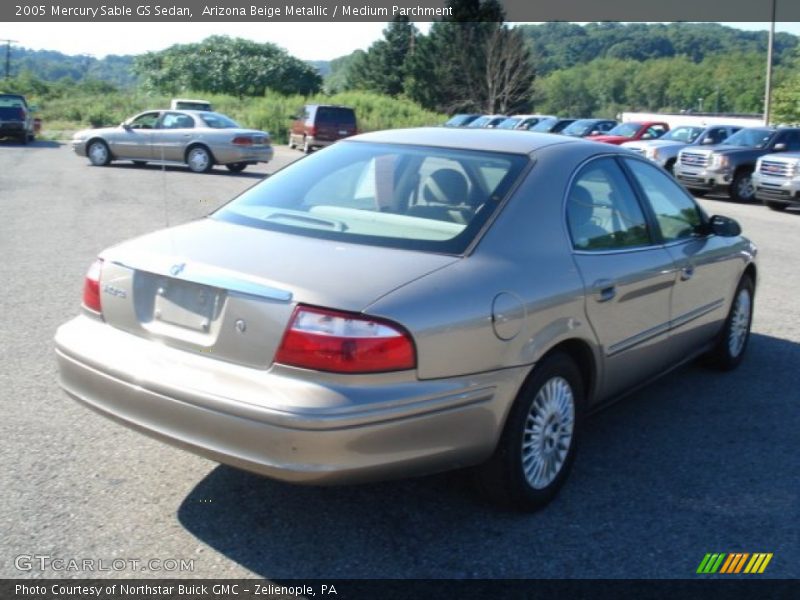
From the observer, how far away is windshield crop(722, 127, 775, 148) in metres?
20.7

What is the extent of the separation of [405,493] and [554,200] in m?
1.51

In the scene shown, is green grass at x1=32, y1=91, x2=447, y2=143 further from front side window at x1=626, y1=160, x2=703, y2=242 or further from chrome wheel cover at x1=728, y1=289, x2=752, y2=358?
front side window at x1=626, y1=160, x2=703, y2=242

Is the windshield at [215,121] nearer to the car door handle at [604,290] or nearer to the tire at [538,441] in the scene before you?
the car door handle at [604,290]

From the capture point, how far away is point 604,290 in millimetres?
4297

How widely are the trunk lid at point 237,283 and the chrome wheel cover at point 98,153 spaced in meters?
20.3

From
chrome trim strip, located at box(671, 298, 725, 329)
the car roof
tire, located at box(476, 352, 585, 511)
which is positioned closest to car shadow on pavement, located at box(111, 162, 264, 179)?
chrome trim strip, located at box(671, 298, 725, 329)

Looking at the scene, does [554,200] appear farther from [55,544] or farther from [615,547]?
[55,544]

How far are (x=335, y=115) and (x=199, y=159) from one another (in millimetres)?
10091

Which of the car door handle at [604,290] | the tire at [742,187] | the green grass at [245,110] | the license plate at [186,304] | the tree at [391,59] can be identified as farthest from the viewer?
the tree at [391,59]

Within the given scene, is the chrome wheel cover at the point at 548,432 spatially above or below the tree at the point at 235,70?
below

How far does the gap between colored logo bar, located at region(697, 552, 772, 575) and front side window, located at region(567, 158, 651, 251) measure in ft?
4.87

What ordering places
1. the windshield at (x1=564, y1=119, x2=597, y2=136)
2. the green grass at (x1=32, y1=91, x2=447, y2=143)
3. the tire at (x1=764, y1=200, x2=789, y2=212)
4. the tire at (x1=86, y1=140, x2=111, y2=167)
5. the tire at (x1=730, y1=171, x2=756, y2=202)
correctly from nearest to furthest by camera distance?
the tire at (x1=764, y1=200, x2=789, y2=212), the tire at (x1=730, y1=171, x2=756, y2=202), the tire at (x1=86, y1=140, x2=111, y2=167), the windshield at (x1=564, y1=119, x2=597, y2=136), the green grass at (x1=32, y1=91, x2=447, y2=143)

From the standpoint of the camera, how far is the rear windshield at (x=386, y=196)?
3.95 m

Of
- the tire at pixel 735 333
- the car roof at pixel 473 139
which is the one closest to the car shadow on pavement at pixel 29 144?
the car roof at pixel 473 139
